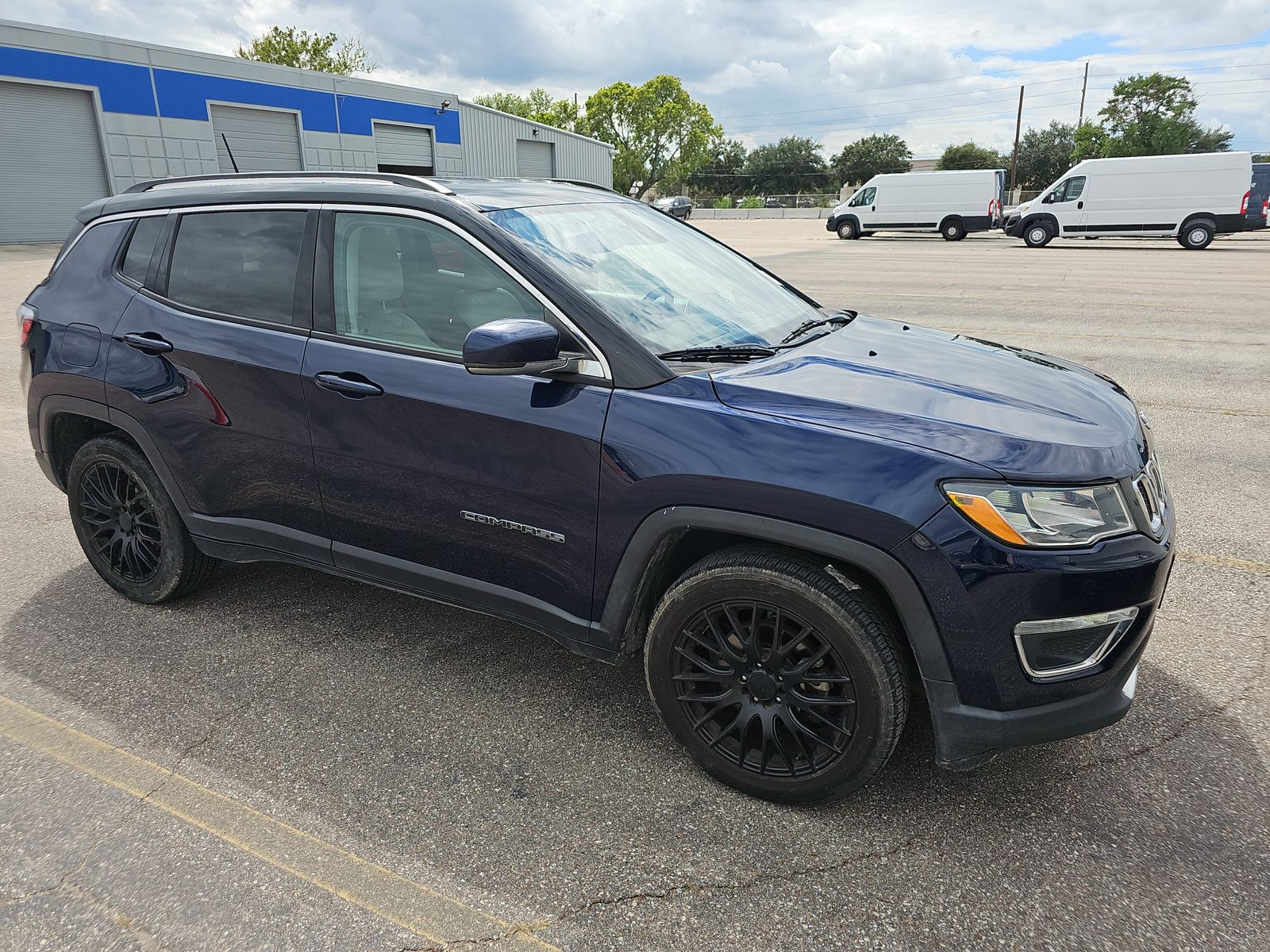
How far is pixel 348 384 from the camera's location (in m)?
2.92

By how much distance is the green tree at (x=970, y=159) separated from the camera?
8333 cm

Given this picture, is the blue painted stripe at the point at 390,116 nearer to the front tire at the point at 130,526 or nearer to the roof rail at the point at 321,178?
the roof rail at the point at 321,178

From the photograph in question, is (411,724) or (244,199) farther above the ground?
(244,199)

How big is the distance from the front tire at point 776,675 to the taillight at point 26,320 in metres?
3.15

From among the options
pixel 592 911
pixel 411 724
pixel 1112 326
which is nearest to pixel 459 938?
pixel 592 911

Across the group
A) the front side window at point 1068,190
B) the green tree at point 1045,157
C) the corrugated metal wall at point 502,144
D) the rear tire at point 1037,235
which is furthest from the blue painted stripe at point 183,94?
the green tree at point 1045,157

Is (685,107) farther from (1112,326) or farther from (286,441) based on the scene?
Answer: (286,441)

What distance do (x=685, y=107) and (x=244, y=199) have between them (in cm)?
8737

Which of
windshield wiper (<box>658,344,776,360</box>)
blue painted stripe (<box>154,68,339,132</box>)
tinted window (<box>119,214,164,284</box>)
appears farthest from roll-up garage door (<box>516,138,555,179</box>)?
windshield wiper (<box>658,344,776,360</box>)

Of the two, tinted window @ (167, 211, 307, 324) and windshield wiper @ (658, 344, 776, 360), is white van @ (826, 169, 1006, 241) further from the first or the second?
tinted window @ (167, 211, 307, 324)

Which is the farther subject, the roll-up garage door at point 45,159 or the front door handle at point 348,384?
the roll-up garage door at point 45,159

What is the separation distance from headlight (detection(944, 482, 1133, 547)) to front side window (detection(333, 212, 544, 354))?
4.55 ft

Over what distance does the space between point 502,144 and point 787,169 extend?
211 feet

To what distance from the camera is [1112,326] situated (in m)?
10.7
